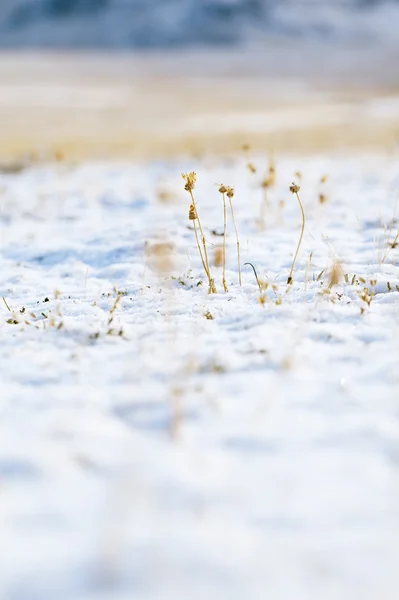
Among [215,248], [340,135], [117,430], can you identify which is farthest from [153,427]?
[340,135]

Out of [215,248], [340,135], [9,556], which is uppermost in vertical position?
[340,135]

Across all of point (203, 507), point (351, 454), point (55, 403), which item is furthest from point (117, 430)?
point (351, 454)

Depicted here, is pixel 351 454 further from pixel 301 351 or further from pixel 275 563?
pixel 301 351

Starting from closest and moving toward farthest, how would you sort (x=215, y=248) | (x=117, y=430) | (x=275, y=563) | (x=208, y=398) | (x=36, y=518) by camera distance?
(x=275, y=563) < (x=36, y=518) < (x=117, y=430) < (x=208, y=398) < (x=215, y=248)

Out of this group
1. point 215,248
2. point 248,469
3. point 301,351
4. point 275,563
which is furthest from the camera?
point 215,248

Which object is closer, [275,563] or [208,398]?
[275,563]

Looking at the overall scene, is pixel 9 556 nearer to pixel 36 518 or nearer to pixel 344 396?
pixel 36 518

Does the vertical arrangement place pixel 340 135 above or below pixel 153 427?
above
